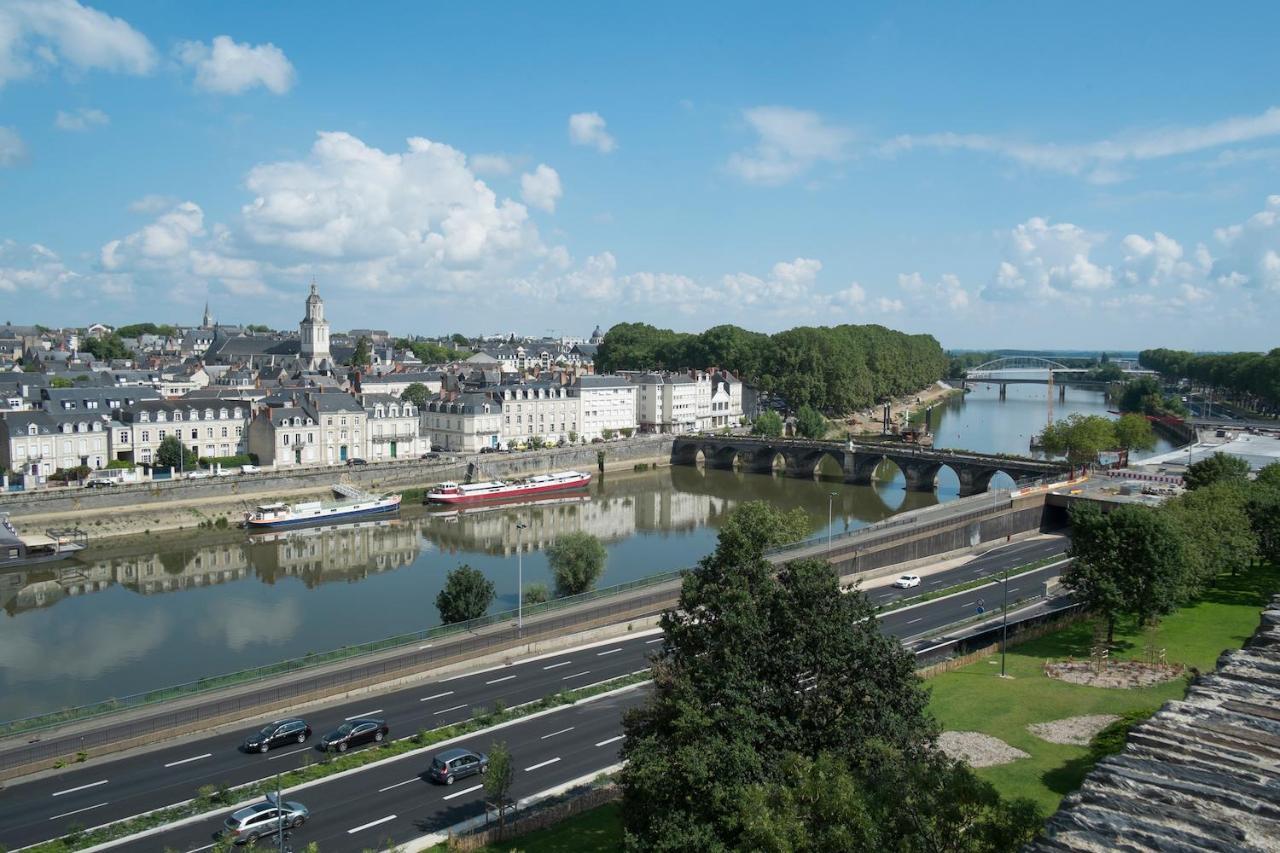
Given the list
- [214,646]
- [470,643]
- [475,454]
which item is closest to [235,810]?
[470,643]

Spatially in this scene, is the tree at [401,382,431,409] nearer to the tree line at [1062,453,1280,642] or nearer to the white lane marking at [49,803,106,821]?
the tree line at [1062,453,1280,642]

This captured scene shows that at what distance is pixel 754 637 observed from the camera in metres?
14.9

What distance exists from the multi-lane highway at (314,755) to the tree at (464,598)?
332 cm

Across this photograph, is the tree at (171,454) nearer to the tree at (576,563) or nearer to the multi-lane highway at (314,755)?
the tree at (576,563)

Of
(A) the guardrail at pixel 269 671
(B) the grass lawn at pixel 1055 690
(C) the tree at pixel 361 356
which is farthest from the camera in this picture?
(C) the tree at pixel 361 356

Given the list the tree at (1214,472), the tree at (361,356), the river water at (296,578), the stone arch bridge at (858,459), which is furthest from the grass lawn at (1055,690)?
the tree at (361,356)

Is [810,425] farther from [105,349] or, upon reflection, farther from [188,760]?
[105,349]

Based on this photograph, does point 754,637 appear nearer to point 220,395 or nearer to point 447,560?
point 447,560

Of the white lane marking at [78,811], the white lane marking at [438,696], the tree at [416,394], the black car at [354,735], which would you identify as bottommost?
the white lane marking at [438,696]

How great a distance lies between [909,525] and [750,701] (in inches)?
1123

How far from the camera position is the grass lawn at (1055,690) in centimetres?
1786

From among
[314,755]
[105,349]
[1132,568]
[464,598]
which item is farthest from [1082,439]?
[105,349]

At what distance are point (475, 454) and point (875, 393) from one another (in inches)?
2169

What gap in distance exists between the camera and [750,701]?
14266mm
